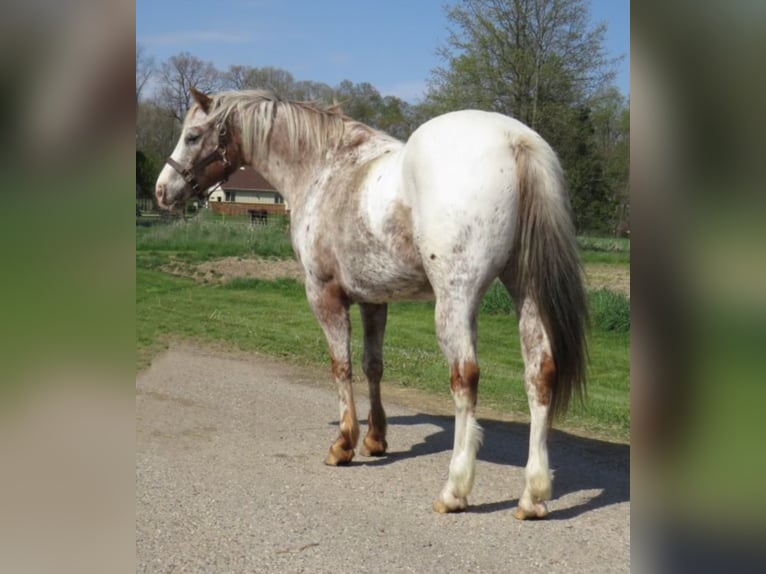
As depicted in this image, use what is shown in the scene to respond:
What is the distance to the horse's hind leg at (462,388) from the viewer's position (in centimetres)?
453

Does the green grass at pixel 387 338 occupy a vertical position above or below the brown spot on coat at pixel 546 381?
below

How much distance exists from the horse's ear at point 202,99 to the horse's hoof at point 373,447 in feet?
9.43

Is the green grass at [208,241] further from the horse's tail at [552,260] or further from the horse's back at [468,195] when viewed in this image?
the horse's tail at [552,260]

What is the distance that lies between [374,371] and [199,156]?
2.20 meters

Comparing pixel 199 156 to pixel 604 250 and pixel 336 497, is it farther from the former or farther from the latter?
pixel 604 250

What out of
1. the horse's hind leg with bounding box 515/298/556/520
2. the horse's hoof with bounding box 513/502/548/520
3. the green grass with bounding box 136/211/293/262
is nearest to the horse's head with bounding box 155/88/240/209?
the horse's hind leg with bounding box 515/298/556/520

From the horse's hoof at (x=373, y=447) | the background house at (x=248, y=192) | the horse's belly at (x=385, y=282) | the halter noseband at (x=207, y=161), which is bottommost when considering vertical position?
the horse's hoof at (x=373, y=447)

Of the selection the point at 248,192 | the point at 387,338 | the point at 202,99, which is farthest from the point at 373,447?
the point at 248,192

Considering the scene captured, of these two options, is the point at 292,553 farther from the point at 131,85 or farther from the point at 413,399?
the point at 413,399

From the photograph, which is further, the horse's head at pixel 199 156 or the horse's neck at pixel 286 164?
the horse's head at pixel 199 156

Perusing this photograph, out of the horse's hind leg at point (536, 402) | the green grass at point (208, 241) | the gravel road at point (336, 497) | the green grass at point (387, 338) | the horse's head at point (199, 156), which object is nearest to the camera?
the gravel road at point (336, 497)

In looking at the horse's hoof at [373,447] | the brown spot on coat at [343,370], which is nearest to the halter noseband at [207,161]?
the brown spot on coat at [343,370]

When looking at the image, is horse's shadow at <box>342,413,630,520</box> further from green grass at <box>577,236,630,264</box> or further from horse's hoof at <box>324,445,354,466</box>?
green grass at <box>577,236,630,264</box>

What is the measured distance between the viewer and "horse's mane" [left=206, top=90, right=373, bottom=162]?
5992 mm
